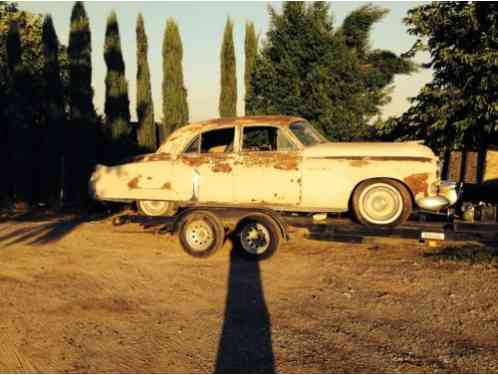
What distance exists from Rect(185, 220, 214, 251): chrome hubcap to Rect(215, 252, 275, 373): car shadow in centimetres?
109

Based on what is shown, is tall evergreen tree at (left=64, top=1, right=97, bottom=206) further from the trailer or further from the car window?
the car window

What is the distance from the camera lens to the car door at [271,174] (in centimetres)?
780

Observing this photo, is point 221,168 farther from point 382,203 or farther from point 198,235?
point 382,203

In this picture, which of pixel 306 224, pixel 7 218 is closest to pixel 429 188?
pixel 306 224

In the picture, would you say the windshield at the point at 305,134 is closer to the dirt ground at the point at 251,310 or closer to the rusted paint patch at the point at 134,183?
the dirt ground at the point at 251,310

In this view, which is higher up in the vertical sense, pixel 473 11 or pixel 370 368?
pixel 473 11

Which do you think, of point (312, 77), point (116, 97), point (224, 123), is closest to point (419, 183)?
point (224, 123)

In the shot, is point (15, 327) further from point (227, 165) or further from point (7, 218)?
point (7, 218)

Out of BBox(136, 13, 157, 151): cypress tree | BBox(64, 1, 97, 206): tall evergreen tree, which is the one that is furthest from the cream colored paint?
BBox(136, 13, 157, 151): cypress tree

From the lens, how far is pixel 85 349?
449 cm

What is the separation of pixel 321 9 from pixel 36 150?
469 inches

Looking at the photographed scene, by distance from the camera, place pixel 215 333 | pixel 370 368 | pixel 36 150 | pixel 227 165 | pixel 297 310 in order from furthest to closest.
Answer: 1. pixel 36 150
2. pixel 227 165
3. pixel 297 310
4. pixel 215 333
5. pixel 370 368

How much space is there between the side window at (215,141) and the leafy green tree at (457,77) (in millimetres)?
6979

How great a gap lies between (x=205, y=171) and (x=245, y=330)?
147 inches
